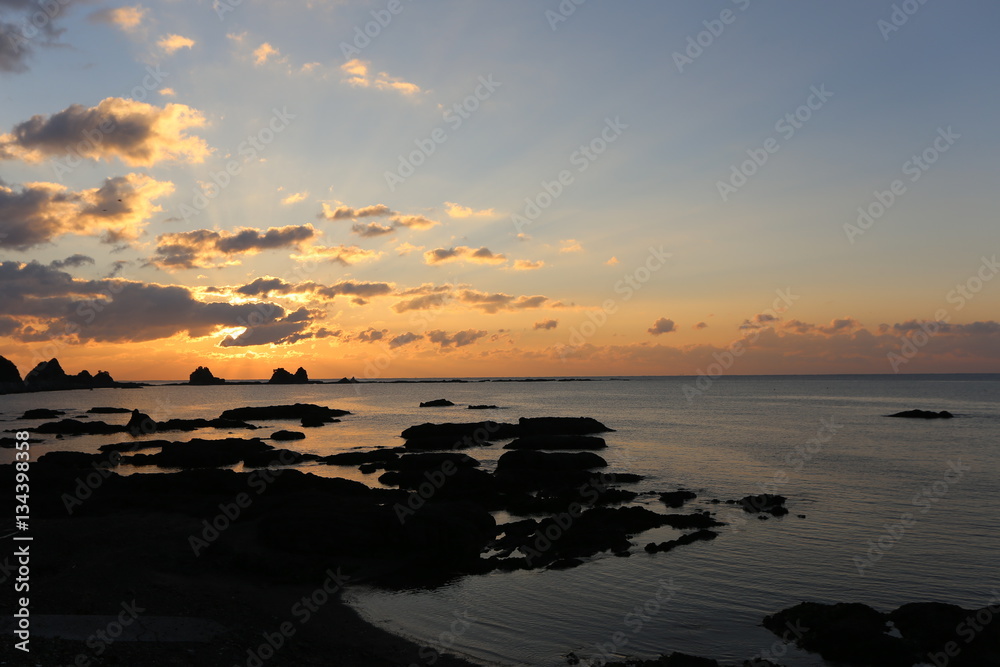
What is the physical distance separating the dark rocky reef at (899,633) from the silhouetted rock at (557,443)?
44.9 m

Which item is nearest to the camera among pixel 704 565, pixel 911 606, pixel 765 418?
pixel 911 606

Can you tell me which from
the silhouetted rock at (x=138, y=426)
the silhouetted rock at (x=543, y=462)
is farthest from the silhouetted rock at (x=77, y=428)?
the silhouetted rock at (x=543, y=462)

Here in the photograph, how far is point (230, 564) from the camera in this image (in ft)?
82.0

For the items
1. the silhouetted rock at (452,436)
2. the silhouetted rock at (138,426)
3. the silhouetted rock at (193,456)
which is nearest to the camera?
the silhouetted rock at (193,456)

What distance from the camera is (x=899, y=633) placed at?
18703mm

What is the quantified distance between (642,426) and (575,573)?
229ft

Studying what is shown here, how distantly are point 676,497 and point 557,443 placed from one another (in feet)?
88.7

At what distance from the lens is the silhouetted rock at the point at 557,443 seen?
212 ft

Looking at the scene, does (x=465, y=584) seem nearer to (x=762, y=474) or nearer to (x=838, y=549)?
(x=838, y=549)

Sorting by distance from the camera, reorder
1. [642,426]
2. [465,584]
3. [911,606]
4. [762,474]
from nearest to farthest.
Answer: [911,606] < [465,584] < [762,474] < [642,426]

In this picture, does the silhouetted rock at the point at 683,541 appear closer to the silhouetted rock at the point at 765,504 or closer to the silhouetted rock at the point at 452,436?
the silhouetted rock at the point at 765,504

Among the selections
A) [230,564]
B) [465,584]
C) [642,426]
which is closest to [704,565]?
[465,584]

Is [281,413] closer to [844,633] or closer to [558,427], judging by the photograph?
Answer: [558,427]

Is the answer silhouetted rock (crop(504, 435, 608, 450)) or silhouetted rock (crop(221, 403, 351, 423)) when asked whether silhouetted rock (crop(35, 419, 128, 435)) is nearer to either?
silhouetted rock (crop(221, 403, 351, 423))
